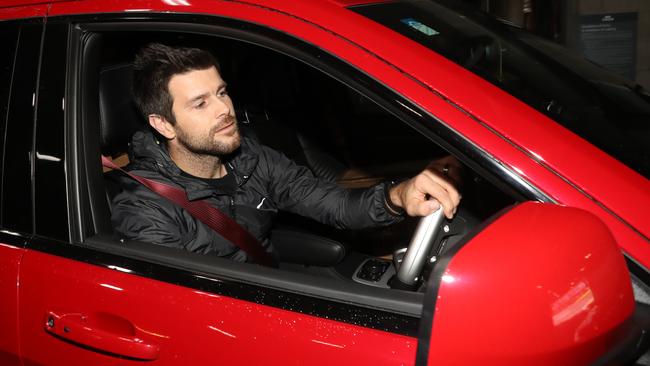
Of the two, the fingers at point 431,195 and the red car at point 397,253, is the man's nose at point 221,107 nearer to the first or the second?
the red car at point 397,253

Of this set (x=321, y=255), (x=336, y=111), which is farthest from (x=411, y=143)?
(x=321, y=255)

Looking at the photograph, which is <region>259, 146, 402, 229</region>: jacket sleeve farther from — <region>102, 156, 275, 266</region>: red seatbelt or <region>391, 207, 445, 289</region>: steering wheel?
<region>391, 207, 445, 289</region>: steering wheel

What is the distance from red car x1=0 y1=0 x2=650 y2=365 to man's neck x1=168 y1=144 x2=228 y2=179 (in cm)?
48

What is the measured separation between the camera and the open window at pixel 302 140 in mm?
1383

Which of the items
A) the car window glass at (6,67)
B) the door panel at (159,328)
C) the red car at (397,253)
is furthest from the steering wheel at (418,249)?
the car window glass at (6,67)

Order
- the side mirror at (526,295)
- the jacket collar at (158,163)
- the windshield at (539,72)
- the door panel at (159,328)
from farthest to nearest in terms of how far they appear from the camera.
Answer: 1. the jacket collar at (158,163)
2. the windshield at (539,72)
3. the door panel at (159,328)
4. the side mirror at (526,295)

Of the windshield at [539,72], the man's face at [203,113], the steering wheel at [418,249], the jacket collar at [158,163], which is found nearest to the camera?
the windshield at [539,72]

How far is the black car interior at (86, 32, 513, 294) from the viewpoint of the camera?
207cm

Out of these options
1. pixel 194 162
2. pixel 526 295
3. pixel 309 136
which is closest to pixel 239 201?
pixel 194 162

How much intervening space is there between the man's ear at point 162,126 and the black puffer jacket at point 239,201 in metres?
0.06

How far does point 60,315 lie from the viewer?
1559 millimetres

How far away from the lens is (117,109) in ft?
7.11

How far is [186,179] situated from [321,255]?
55 cm

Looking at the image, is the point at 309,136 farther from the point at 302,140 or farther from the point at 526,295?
the point at 526,295
